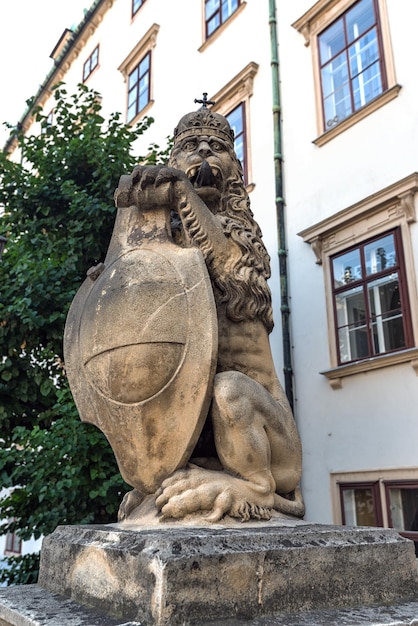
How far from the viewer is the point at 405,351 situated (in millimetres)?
6434

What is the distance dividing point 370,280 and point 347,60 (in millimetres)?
3346

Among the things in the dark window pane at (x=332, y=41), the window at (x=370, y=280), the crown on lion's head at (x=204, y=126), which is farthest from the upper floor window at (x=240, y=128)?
the crown on lion's head at (x=204, y=126)

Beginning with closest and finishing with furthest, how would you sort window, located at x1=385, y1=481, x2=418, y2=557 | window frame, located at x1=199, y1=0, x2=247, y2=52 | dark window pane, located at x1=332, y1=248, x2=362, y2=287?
window, located at x1=385, y1=481, x2=418, y2=557 < dark window pane, located at x1=332, y1=248, x2=362, y2=287 < window frame, located at x1=199, y1=0, x2=247, y2=52

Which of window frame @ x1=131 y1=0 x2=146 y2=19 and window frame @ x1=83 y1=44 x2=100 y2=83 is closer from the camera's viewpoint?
window frame @ x1=131 y1=0 x2=146 y2=19

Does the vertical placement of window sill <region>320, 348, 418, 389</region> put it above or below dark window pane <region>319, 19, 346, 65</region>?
below

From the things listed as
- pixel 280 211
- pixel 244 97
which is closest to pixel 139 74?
pixel 244 97

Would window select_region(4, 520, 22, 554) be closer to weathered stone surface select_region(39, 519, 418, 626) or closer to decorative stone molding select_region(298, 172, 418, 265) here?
decorative stone molding select_region(298, 172, 418, 265)

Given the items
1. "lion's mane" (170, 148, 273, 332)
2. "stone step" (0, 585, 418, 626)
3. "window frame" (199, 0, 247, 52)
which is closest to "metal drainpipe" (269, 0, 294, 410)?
"window frame" (199, 0, 247, 52)

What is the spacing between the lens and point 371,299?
7219 millimetres

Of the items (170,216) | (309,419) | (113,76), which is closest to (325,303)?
(309,419)

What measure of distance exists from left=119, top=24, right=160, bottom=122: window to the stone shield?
1150cm

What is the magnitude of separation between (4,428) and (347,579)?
182 inches

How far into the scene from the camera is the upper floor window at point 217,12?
1102cm

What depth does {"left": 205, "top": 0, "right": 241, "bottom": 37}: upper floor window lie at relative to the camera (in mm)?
11016
